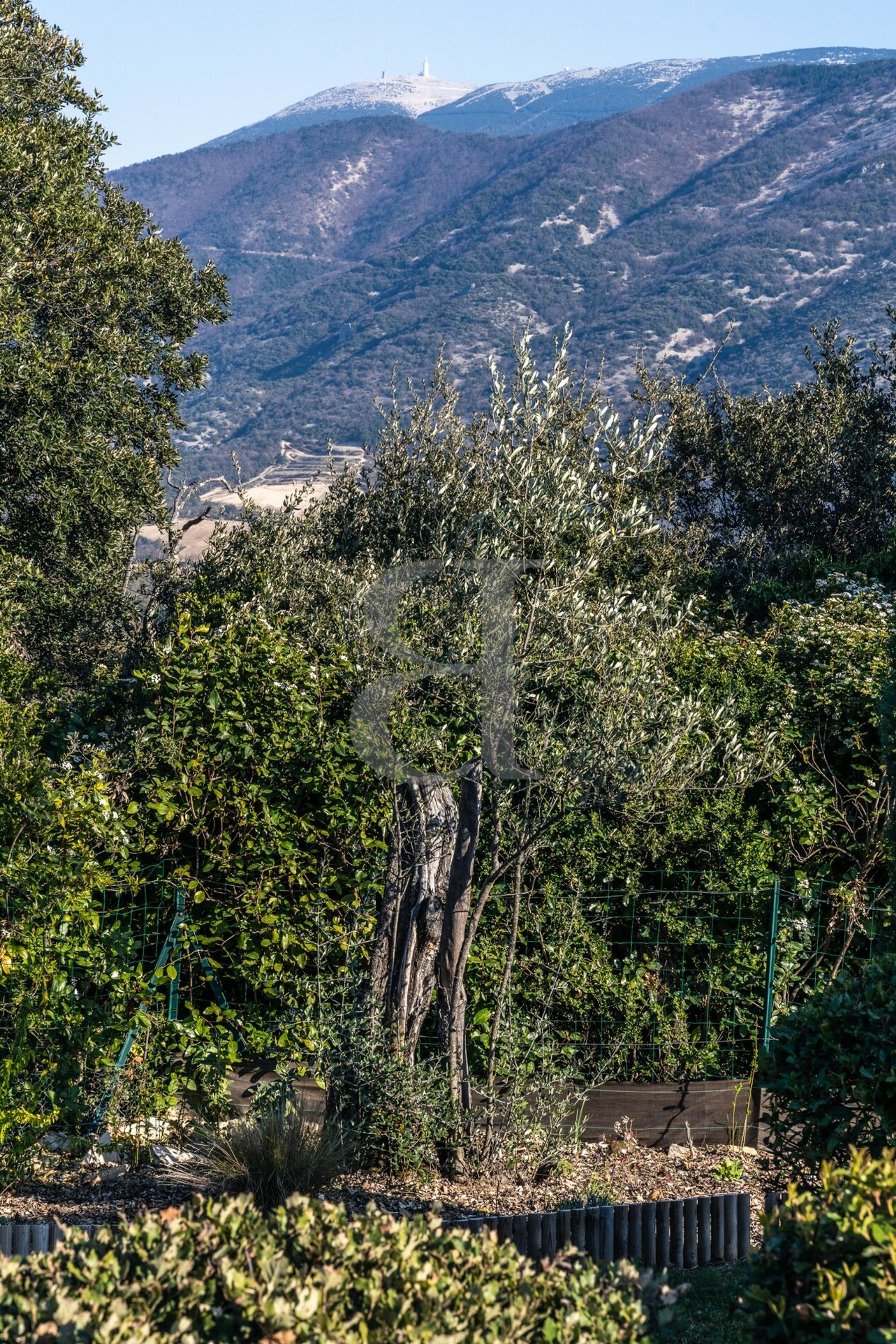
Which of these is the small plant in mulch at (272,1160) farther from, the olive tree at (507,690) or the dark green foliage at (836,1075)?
the dark green foliage at (836,1075)

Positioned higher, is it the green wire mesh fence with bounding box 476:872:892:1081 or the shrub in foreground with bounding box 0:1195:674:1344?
the shrub in foreground with bounding box 0:1195:674:1344

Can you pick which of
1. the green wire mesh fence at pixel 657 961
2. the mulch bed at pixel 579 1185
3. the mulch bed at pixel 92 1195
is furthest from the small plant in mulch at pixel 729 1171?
the mulch bed at pixel 92 1195

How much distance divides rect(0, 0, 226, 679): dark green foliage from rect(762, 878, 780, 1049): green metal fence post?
25.9ft

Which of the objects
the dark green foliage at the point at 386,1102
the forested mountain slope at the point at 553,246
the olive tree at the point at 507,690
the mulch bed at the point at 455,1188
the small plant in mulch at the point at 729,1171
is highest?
the forested mountain slope at the point at 553,246

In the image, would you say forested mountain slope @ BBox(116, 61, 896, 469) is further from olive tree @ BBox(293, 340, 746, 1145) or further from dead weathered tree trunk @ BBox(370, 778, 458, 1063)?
dead weathered tree trunk @ BBox(370, 778, 458, 1063)

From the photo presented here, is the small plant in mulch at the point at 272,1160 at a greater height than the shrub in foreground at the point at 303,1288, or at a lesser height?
lesser

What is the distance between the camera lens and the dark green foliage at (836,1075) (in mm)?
4090

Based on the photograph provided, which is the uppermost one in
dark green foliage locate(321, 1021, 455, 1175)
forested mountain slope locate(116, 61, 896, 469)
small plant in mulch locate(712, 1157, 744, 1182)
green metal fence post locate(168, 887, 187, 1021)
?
forested mountain slope locate(116, 61, 896, 469)

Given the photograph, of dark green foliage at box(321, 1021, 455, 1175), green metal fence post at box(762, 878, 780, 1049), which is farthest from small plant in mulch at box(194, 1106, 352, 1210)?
green metal fence post at box(762, 878, 780, 1049)

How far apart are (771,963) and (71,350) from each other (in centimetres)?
935

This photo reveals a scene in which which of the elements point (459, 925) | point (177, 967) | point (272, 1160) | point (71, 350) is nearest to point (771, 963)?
point (459, 925)

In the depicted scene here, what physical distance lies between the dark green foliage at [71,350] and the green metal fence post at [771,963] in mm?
7907

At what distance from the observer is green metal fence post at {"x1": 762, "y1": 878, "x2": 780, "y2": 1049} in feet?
23.2

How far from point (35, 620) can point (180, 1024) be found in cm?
811
